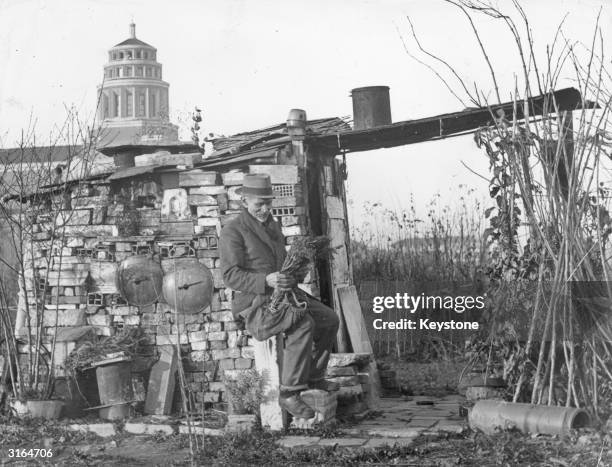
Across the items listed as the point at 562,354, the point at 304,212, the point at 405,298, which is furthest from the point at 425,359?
the point at 562,354

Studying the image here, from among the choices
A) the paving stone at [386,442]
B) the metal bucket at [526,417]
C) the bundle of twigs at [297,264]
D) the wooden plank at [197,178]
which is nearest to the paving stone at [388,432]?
the paving stone at [386,442]

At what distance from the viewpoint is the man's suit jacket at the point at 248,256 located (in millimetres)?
7766

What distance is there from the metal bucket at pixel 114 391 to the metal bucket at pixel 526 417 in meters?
3.59

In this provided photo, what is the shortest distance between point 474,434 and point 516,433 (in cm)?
35

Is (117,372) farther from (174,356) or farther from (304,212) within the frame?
(304,212)

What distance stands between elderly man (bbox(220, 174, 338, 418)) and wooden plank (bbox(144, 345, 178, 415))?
1.83 m

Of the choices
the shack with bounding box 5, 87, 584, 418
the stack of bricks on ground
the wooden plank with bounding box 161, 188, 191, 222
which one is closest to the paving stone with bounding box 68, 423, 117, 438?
the shack with bounding box 5, 87, 584, 418

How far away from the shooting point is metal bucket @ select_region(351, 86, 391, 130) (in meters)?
10.7

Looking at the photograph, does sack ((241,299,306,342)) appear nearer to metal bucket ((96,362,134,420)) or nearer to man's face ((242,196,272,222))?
man's face ((242,196,272,222))

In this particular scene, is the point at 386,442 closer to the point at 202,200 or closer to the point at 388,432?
the point at 388,432

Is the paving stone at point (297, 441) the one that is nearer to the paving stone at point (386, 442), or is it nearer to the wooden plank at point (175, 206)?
the paving stone at point (386, 442)

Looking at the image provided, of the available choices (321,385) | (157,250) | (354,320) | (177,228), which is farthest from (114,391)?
(354,320)

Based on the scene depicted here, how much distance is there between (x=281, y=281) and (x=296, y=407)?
3.29 ft

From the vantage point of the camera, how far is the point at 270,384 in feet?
25.7
